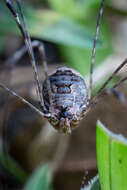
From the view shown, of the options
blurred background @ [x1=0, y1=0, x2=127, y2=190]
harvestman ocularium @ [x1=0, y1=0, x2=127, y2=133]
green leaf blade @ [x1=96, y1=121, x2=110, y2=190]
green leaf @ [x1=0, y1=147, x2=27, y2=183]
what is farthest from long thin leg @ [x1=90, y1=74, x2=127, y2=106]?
green leaf @ [x1=0, y1=147, x2=27, y2=183]

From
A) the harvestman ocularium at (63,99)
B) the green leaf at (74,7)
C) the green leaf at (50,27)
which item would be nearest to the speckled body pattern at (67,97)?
the harvestman ocularium at (63,99)

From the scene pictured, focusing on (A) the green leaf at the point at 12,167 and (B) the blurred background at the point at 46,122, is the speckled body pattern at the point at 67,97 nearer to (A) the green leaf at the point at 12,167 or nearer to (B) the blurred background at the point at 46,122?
(B) the blurred background at the point at 46,122

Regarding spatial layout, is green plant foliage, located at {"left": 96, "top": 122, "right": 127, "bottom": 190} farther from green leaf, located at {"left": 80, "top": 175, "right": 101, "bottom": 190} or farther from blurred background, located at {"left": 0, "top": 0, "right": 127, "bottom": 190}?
blurred background, located at {"left": 0, "top": 0, "right": 127, "bottom": 190}

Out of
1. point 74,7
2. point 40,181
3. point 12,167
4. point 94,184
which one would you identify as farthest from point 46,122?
point 94,184

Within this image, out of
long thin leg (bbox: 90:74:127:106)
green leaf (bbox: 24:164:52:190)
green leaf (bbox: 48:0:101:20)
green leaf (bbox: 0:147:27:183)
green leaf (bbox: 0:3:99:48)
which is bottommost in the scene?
green leaf (bbox: 24:164:52:190)

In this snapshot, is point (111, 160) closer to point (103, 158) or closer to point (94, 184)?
point (103, 158)

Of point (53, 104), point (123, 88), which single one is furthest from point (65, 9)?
point (53, 104)
